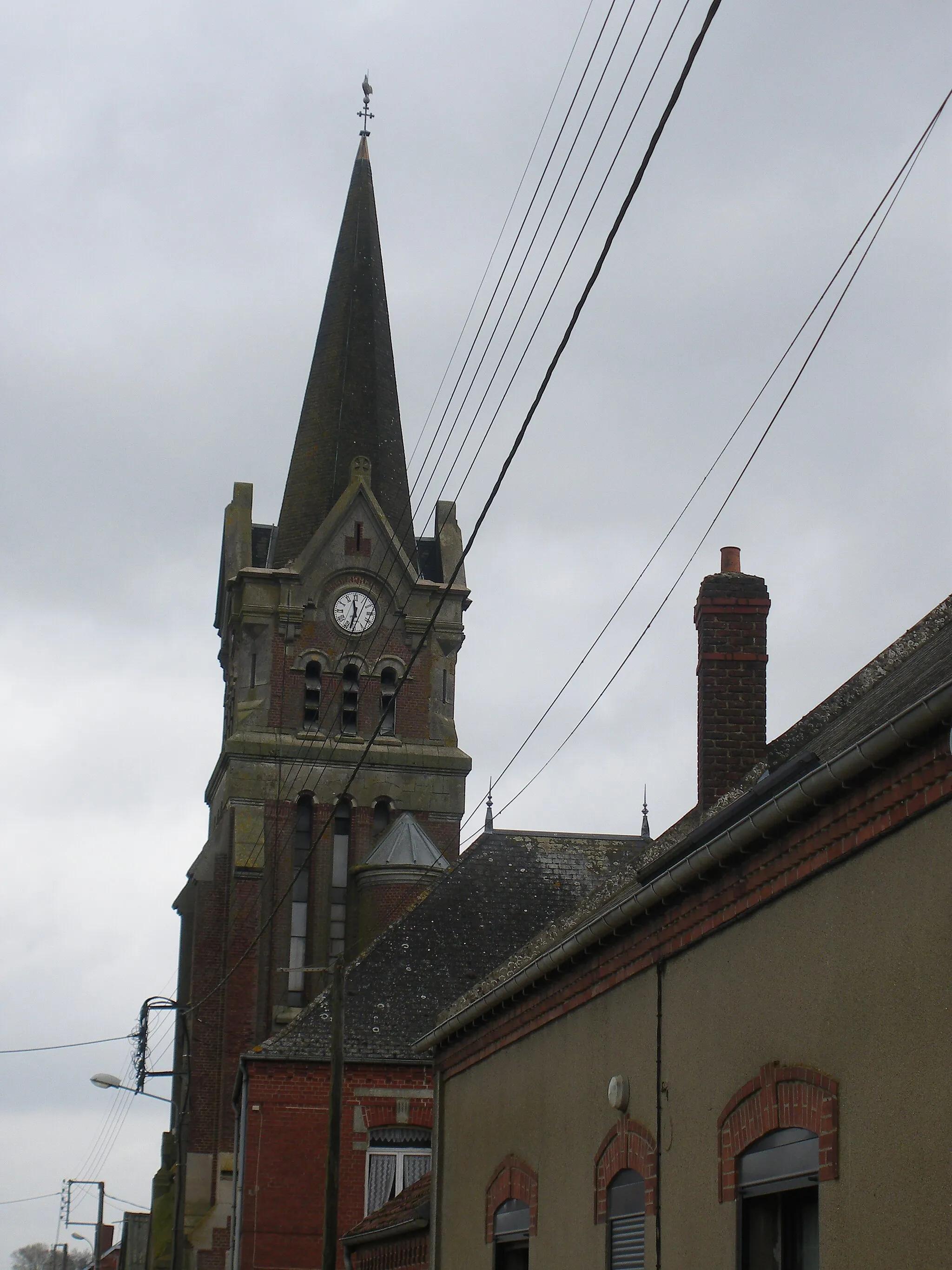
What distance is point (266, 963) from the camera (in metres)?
45.9

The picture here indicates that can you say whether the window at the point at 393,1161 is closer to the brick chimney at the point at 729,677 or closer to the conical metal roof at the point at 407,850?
the brick chimney at the point at 729,677

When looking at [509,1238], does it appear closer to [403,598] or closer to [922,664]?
[922,664]

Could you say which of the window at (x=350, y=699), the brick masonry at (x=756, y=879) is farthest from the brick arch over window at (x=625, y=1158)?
the window at (x=350, y=699)

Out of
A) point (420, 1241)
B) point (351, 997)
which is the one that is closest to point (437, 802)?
point (351, 997)

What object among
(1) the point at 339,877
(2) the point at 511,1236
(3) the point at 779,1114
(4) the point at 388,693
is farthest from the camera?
(4) the point at 388,693

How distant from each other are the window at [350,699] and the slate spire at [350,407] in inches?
152

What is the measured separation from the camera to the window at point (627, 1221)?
12.9m

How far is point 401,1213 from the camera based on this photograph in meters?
21.2

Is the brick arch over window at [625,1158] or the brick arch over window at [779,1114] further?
the brick arch over window at [625,1158]

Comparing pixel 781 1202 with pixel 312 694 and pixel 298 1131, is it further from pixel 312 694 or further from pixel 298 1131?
pixel 312 694

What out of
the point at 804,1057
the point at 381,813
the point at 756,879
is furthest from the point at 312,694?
the point at 804,1057

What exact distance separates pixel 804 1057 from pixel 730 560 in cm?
722

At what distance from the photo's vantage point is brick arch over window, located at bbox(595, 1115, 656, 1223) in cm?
1259

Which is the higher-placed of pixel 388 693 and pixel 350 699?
pixel 388 693
